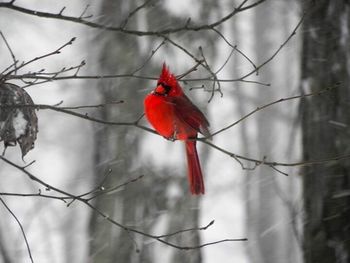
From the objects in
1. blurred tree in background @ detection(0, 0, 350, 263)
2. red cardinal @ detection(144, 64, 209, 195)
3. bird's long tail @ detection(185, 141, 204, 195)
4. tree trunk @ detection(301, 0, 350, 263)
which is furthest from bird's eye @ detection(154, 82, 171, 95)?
tree trunk @ detection(301, 0, 350, 263)

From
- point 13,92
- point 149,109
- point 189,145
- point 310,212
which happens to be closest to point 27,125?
point 13,92

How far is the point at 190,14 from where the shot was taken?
5168 millimetres

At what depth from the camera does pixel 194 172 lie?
3176 mm

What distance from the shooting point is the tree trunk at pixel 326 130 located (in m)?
3.51

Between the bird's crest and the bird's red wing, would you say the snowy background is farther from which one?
the bird's crest

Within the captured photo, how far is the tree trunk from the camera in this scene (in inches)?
138

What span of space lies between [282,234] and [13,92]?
1080 cm

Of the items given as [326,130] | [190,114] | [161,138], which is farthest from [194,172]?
[161,138]

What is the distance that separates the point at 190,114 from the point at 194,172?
11.2 inches

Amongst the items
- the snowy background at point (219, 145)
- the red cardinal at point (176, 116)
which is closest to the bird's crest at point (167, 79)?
the red cardinal at point (176, 116)

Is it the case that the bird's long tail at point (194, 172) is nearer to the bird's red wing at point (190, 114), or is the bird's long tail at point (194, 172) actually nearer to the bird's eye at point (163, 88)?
the bird's red wing at point (190, 114)

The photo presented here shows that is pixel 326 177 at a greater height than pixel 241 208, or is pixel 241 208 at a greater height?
pixel 241 208

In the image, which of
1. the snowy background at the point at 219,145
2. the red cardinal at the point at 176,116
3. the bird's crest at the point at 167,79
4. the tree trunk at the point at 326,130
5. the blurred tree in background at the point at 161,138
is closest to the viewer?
the blurred tree in background at the point at 161,138

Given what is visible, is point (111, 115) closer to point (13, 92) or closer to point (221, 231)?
point (13, 92)
